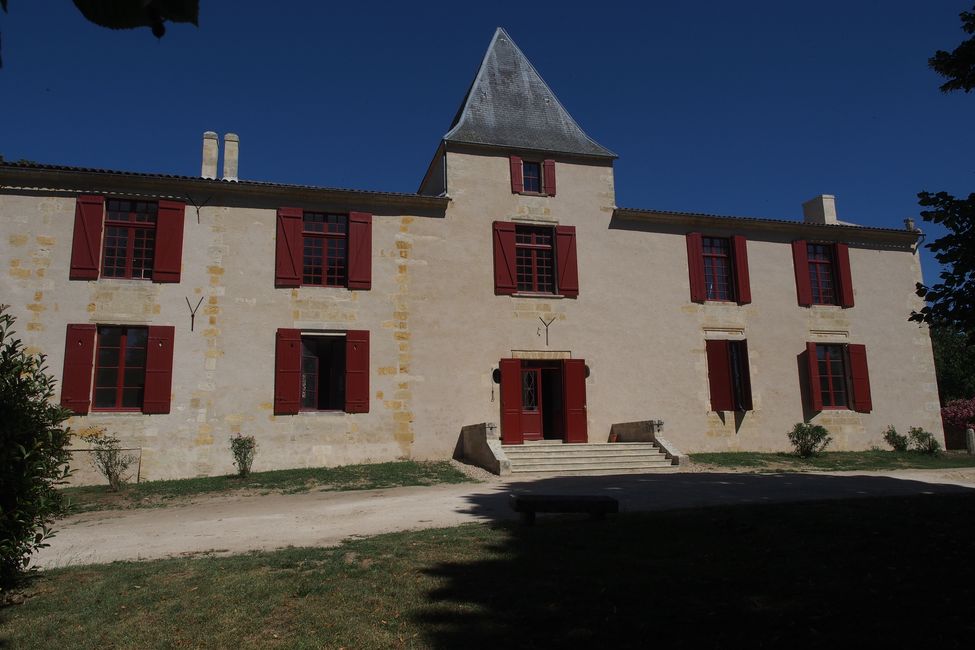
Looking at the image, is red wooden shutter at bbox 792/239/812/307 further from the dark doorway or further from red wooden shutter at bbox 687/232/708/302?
the dark doorway

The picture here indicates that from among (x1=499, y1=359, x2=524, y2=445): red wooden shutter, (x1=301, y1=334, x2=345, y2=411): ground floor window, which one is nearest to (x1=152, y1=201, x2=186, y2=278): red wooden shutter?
(x1=301, y1=334, x2=345, y2=411): ground floor window

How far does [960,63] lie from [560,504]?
6940mm

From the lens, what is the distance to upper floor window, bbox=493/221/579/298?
15.8 metres

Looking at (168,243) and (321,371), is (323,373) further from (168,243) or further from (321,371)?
(168,243)

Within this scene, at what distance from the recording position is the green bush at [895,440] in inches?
672

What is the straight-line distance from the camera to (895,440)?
1709 cm

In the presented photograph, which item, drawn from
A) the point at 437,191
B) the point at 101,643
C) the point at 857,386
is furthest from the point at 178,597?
the point at 857,386

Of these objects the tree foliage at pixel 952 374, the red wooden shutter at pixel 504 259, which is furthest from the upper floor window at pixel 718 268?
the tree foliage at pixel 952 374

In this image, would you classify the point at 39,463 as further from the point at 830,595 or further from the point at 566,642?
the point at 830,595

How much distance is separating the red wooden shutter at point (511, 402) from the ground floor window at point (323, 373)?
11.8ft

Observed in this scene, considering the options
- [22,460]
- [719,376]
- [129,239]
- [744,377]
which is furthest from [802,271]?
[22,460]

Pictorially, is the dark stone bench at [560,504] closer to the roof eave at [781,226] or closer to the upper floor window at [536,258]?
the upper floor window at [536,258]

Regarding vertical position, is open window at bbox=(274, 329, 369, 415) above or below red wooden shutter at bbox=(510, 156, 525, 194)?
below

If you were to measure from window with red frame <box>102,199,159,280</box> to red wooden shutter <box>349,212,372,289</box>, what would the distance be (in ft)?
13.2
